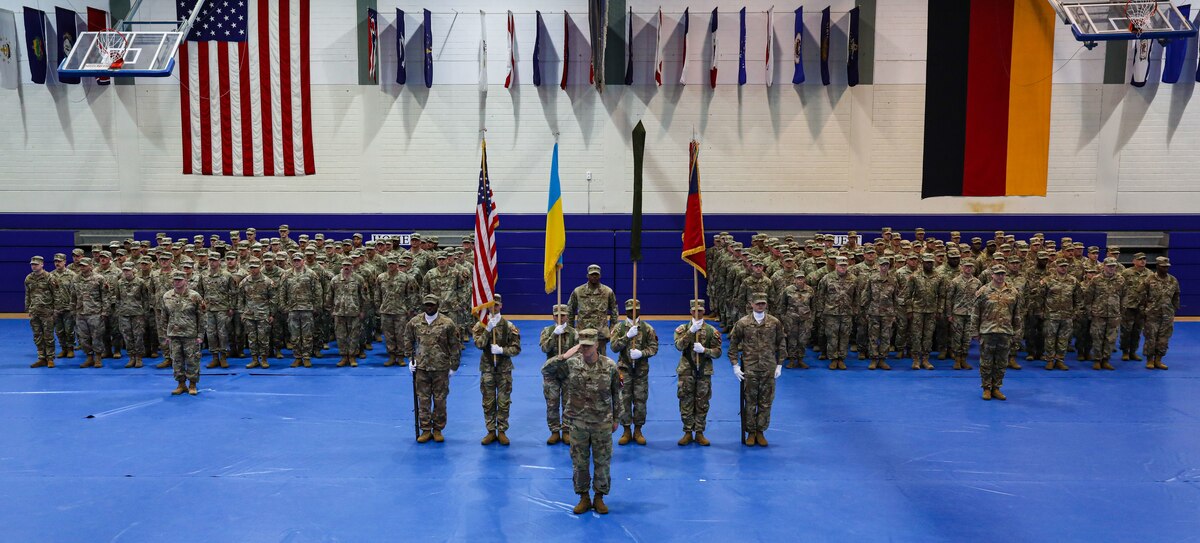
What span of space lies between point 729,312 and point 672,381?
3.82 m

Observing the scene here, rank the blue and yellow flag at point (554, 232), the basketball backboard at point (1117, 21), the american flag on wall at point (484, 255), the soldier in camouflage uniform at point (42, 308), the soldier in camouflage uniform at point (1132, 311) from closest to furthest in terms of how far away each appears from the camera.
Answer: the american flag on wall at point (484, 255), the blue and yellow flag at point (554, 232), the basketball backboard at point (1117, 21), the soldier in camouflage uniform at point (42, 308), the soldier in camouflage uniform at point (1132, 311)

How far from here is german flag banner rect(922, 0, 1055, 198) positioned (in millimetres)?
12844

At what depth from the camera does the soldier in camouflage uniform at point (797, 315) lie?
13.6m

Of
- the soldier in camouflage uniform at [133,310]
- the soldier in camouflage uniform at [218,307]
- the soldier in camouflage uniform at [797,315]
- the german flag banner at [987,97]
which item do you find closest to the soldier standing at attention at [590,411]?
the soldier in camouflage uniform at [797,315]

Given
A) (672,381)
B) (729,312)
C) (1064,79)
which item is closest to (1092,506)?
(672,381)

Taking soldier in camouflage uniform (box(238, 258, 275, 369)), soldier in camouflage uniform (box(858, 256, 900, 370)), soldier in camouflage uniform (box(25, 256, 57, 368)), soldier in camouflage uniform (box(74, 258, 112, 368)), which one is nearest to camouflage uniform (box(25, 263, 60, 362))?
soldier in camouflage uniform (box(25, 256, 57, 368))

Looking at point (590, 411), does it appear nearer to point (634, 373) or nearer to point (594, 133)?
point (634, 373)

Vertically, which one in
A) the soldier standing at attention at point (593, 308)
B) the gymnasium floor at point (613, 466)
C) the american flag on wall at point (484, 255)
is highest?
the american flag on wall at point (484, 255)

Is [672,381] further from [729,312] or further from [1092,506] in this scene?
[1092,506]

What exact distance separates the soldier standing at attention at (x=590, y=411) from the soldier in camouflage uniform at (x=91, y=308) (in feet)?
33.0

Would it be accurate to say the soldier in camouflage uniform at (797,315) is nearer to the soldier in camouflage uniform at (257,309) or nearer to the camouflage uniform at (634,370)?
the camouflage uniform at (634,370)

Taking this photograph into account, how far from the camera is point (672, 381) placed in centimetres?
1337

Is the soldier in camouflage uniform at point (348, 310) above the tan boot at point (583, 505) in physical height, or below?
above

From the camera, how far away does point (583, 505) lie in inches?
321
